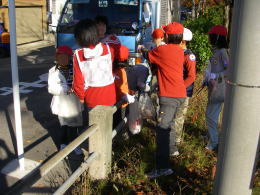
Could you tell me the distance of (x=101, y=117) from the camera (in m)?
3.09

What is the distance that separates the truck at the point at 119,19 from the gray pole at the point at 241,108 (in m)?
6.20

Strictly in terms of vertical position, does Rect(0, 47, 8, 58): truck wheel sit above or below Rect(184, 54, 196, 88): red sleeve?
below

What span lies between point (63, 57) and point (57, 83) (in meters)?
0.32

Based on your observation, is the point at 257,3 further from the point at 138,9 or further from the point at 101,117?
the point at 138,9

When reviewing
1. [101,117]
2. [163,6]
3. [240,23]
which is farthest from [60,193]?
[163,6]

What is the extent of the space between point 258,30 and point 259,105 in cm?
36

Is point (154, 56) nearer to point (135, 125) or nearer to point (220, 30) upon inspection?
point (220, 30)

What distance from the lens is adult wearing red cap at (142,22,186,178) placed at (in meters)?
3.39

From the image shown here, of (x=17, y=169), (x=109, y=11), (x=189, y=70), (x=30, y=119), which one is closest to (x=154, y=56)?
(x=189, y=70)

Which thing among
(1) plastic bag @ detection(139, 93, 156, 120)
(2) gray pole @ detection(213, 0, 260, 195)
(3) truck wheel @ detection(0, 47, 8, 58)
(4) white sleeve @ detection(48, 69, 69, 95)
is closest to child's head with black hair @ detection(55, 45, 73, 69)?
(4) white sleeve @ detection(48, 69, 69, 95)

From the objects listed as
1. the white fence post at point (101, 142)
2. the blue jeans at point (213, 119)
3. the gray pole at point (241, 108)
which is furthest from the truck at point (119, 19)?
the gray pole at point (241, 108)

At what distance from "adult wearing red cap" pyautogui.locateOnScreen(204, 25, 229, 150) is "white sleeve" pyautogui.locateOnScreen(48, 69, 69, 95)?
1.75 meters

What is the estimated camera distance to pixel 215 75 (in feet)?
13.1

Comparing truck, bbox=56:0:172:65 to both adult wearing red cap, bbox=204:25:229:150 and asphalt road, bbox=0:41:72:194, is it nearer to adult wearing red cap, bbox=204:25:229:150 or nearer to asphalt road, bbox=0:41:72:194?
asphalt road, bbox=0:41:72:194
